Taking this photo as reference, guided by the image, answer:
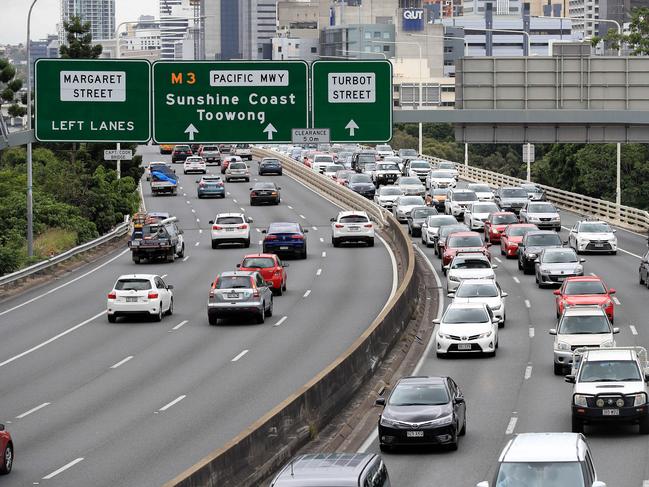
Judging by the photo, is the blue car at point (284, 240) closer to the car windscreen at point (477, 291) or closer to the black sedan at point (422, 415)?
the car windscreen at point (477, 291)

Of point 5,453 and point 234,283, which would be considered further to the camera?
point 234,283

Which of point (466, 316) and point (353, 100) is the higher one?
point (353, 100)

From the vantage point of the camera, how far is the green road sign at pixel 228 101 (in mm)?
39594

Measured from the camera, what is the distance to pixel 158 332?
135ft

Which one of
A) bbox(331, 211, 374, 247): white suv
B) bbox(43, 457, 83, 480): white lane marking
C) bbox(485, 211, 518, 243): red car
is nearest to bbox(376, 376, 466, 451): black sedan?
bbox(43, 457, 83, 480): white lane marking

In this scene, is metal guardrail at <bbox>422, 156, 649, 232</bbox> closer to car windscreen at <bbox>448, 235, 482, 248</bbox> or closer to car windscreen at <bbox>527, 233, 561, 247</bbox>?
car windscreen at <bbox>527, 233, 561, 247</bbox>

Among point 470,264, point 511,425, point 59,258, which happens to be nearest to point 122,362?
point 511,425

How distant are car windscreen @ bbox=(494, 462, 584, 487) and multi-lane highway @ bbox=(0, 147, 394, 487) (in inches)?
249

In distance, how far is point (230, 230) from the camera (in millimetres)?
63219

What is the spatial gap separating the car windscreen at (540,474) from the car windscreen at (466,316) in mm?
18953

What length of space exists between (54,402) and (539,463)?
15.0 meters

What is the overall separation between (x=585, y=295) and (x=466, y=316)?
560cm

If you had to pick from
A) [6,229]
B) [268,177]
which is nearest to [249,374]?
[6,229]

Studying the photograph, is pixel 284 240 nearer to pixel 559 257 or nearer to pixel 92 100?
pixel 559 257
